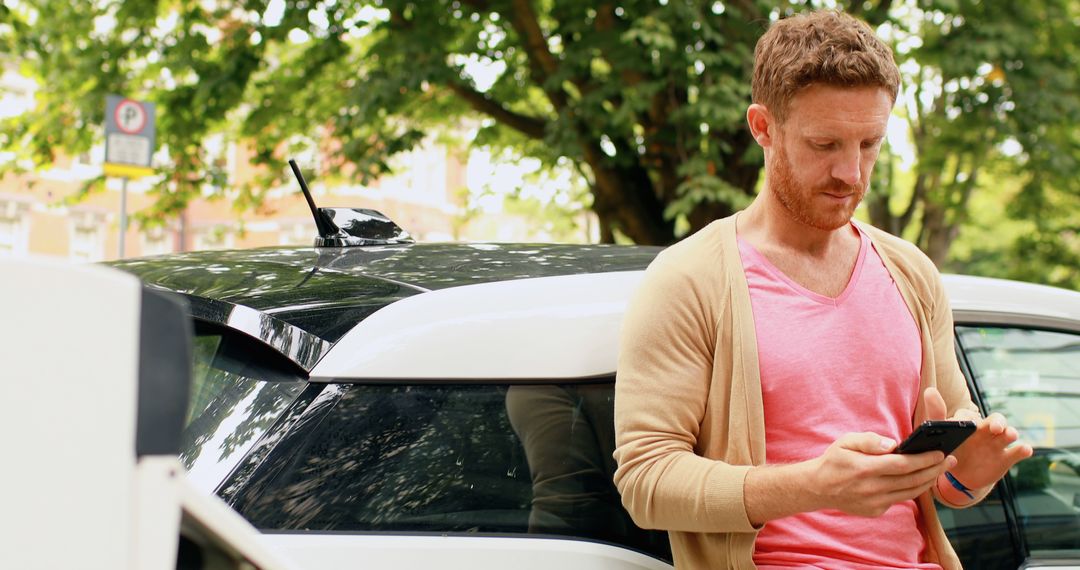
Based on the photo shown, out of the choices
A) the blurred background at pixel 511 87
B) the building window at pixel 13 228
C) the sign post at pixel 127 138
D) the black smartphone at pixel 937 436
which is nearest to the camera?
the black smartphone at pixel 937 436

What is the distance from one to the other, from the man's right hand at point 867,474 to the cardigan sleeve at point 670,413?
13 centimetres

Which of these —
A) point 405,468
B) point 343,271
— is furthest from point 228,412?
point 343,271

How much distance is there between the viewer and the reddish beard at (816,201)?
2.14 meters

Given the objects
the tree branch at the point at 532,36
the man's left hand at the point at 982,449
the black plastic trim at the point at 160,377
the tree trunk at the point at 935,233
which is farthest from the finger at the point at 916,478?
the tree trunk at the point at 935,233

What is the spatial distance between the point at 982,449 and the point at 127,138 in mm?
8298

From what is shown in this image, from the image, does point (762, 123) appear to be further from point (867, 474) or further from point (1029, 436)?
point (1029, 436)

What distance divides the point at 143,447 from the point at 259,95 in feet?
43.3

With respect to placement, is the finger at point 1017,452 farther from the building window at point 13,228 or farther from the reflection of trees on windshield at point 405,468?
the building window at point 13,228

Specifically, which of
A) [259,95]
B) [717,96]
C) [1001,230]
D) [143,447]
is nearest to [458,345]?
[143,447]

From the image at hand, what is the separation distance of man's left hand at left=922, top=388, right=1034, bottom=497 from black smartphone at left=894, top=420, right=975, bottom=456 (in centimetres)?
8

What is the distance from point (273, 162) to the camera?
14.5 m

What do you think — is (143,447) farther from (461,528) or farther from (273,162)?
(273,162)

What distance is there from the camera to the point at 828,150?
2125 mm

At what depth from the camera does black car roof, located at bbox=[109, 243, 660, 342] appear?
6.88ft
